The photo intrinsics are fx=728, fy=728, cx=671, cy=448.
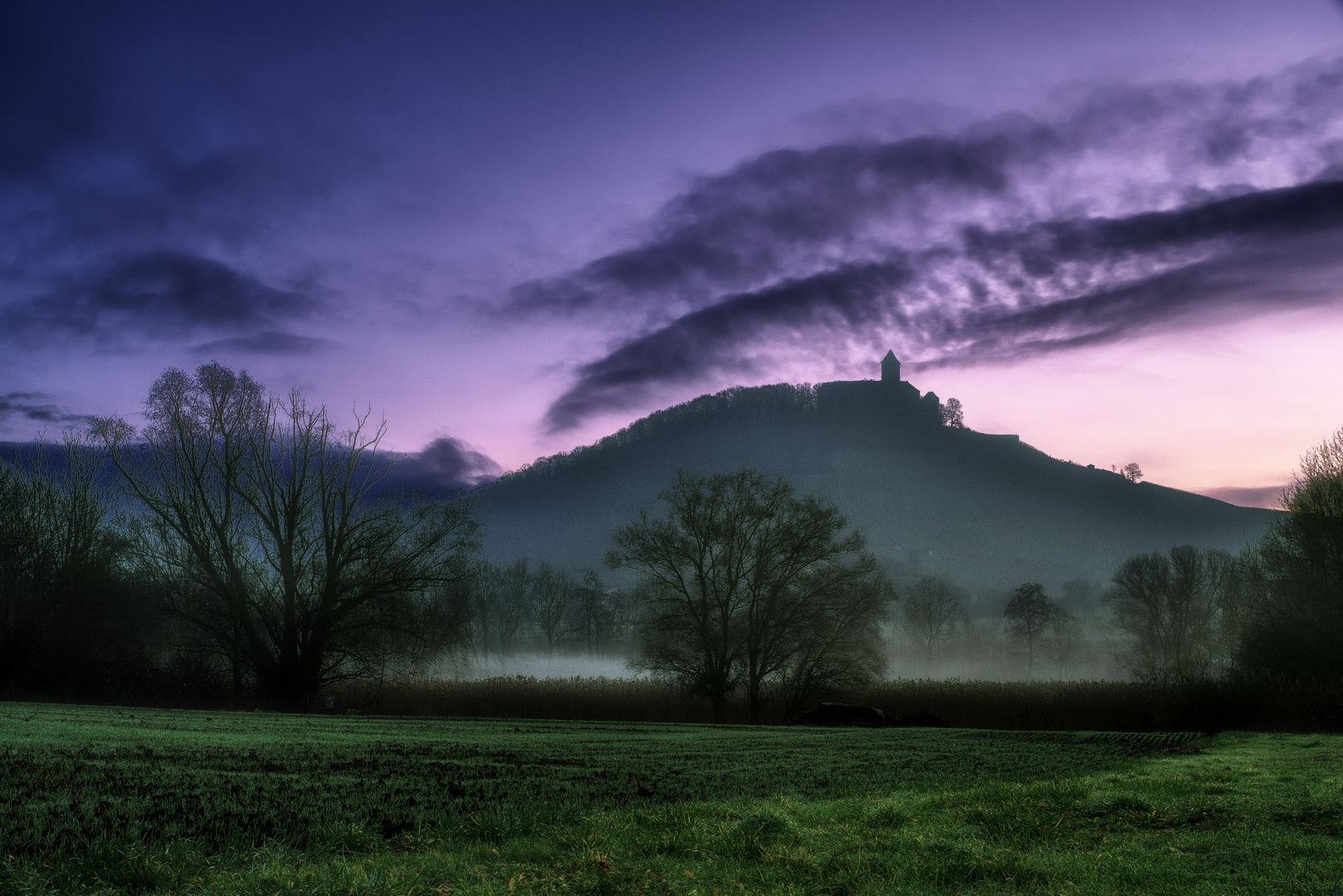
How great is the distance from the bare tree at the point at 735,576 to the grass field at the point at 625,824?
26.1 metres

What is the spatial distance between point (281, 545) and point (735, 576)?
72.2ft

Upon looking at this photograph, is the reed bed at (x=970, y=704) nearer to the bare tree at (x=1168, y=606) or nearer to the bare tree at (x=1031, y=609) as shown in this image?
the bare tree at (x=1168, y=606)

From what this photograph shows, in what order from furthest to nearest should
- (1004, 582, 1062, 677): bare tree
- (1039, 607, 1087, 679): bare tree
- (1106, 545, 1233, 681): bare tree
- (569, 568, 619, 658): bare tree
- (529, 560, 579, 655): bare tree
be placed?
(1039, 607, 1087, 679): bare tree
(529, 560, 579, 655): bare tree
(569, 568, 619, 658): bare tree
(1004, 582, 1062, 677): bare tree
(1106, 545, 1233, 681): bare tree

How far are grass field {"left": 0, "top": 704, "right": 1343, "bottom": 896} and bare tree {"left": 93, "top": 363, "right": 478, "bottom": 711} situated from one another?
2166cm

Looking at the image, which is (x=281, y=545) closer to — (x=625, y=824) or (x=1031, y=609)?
(x=625, y=824)

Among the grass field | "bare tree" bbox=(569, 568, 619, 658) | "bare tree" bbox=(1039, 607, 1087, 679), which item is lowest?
"bare tree" bbox=(1039, 607, 1087, 679)

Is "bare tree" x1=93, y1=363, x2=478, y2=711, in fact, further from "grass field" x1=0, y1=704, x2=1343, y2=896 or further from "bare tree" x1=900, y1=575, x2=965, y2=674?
"bare tree" x1=900, y1=575, x2=965, y2=674

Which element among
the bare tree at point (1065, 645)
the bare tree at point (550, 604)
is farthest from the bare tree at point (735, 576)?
the bare tree at point (1065, 645)

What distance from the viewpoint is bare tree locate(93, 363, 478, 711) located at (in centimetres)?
3153

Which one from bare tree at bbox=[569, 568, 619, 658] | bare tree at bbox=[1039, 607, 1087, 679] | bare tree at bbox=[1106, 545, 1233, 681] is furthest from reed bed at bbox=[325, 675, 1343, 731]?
bare tree at bbox=[1039, 607, 1087, 679]

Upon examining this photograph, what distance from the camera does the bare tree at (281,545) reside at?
3153 cm

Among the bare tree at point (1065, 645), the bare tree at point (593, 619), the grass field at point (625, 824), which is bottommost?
the bare tree at point (1065, 645)

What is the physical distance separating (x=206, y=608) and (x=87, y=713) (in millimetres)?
15974

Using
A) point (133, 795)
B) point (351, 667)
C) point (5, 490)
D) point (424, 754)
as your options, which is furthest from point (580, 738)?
point (5, 490)
